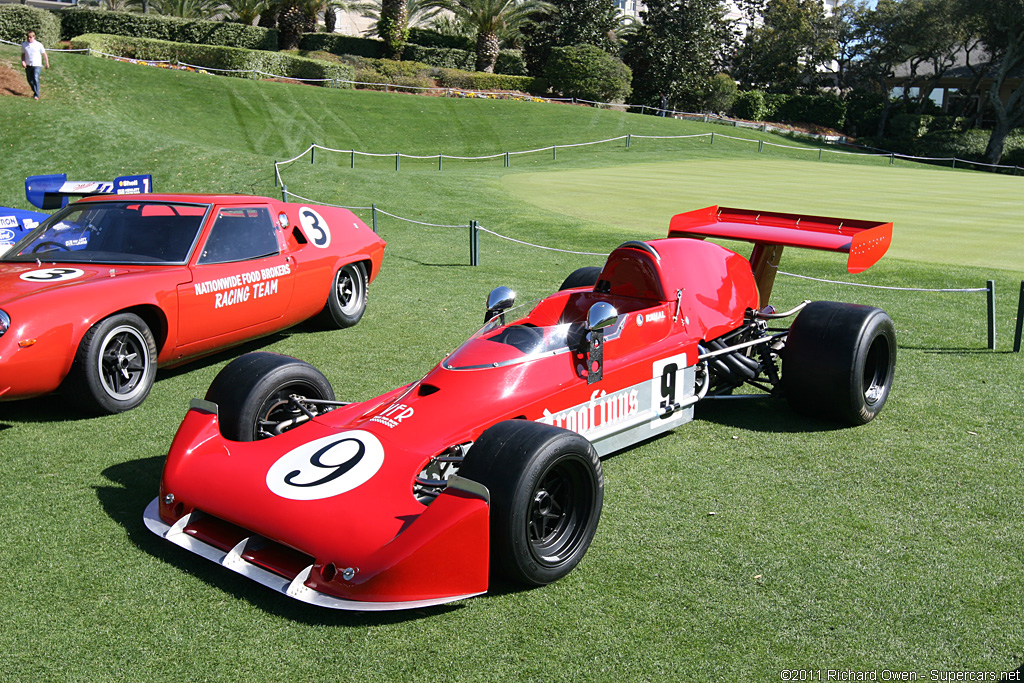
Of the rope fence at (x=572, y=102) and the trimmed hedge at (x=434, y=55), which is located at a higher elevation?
the trimmed hedge at (x=434, y=55)

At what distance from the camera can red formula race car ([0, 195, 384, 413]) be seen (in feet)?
20.2

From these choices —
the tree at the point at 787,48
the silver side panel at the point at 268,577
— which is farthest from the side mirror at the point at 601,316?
the tree at the point at 787,48

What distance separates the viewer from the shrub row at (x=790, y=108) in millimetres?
55406

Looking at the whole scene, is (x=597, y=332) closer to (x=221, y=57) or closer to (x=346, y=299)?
(x=346, y=299)

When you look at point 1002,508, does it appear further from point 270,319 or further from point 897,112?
point 897,112

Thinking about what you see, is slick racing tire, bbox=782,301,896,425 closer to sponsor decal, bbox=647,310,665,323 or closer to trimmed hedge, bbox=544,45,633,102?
sponsor decal, bbox=647,310,665,323

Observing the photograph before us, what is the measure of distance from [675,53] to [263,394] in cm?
5180

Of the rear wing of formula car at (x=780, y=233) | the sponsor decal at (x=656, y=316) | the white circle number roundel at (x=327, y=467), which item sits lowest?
the white circle number roundel at (x=327, y=467)

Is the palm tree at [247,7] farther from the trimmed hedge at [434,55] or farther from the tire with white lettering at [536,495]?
the tire with white lettering at [536,495]

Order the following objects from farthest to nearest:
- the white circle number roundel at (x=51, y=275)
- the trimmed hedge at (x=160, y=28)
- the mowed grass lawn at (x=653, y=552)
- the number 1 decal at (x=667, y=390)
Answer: the trimmed hedge at (x=160, y=28), the white circle number roundel at (x=51, y=275), the number 1 decal at (x=667, y=390), the mowed grass lawn at (x=653, y=552)

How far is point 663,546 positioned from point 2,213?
987 centimetres

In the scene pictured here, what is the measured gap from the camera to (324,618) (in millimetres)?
3795

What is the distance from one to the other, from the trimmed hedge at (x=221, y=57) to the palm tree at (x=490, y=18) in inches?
387

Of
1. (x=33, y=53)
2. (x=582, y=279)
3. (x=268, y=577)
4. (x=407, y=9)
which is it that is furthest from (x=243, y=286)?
(x=407, y=9)
